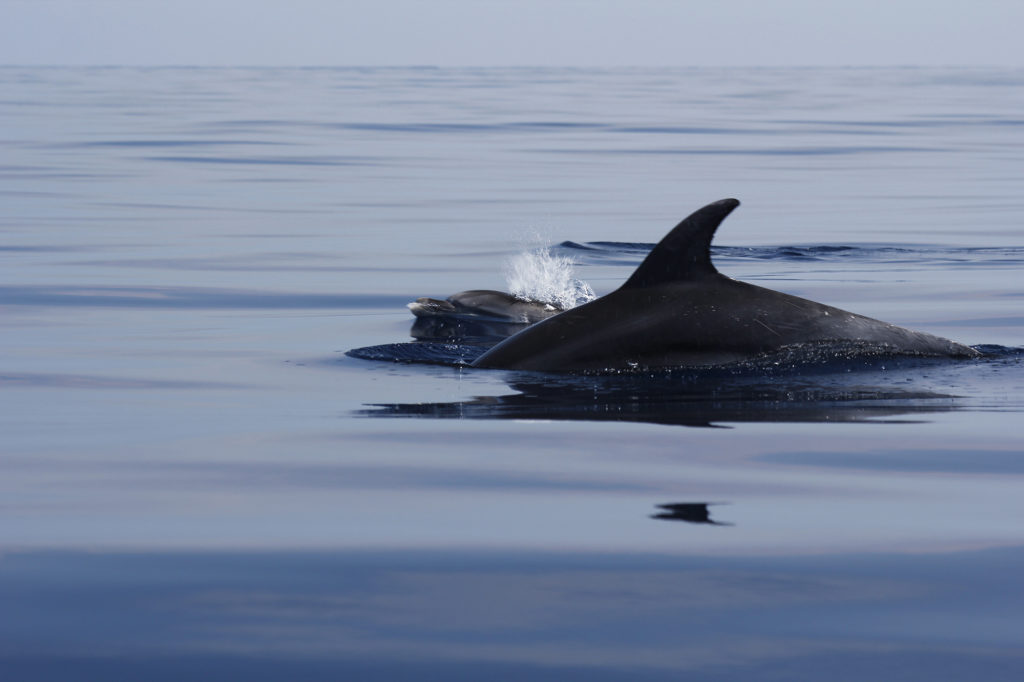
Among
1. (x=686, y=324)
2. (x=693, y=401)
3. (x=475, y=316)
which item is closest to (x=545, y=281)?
(x=475, y=316)

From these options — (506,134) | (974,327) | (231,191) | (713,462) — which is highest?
(506,134)

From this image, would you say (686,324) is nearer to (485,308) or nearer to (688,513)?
(688,513)

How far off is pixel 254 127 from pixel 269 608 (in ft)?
152

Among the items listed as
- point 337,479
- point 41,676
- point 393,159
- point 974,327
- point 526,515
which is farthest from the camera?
point 393,159

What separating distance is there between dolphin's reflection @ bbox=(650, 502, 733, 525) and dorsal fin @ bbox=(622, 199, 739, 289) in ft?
8.96

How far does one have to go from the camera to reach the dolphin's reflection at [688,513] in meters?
5.78

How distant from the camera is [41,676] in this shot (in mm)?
4098

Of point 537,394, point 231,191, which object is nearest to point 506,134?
point 231,191

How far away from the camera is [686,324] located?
9062mm

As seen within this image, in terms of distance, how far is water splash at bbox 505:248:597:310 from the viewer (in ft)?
49.1

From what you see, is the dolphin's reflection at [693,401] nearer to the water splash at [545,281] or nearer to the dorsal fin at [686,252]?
the dorsal fin at [686,252]

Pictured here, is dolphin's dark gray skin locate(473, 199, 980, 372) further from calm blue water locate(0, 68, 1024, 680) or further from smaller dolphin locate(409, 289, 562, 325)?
smaller dolphin locate(409, 289, 562, 325)

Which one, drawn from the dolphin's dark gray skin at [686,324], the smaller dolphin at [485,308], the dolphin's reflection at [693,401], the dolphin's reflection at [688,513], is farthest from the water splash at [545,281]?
the dolphin's reflection at [688,513]

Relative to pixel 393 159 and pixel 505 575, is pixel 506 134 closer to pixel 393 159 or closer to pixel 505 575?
pixel 393 159
